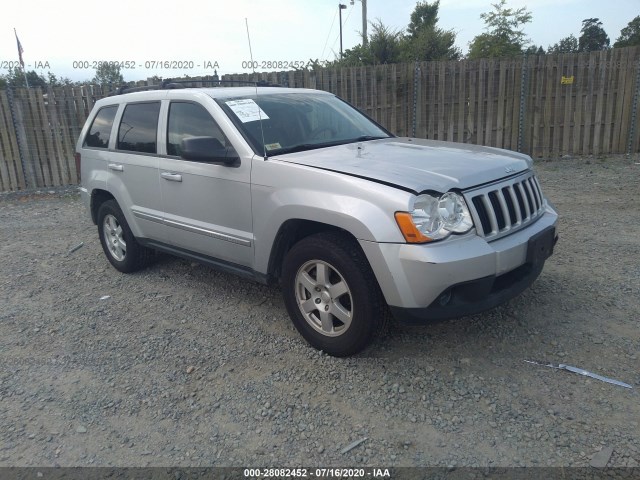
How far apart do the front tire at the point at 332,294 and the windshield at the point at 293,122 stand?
87 cm

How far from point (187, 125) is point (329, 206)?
1770 millimetres

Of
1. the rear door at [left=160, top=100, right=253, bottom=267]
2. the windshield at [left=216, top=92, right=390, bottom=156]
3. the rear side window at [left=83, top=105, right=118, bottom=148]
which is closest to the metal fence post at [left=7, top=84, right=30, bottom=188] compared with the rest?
the rear side window at [left=83, top=105, right=118, bottom=148]

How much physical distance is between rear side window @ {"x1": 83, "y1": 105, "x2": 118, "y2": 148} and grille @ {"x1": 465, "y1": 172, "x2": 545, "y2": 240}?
3.77 m

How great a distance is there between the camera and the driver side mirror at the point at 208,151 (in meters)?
3.65

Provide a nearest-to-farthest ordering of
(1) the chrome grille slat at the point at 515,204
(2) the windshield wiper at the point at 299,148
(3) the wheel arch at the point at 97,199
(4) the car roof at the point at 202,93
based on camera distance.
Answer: (1) the chrome grille slat at the point at 515,204 < (2) the windshield wiper at the point at 299,148 < (4) the car roof at the point at 202,93 < (3) the wheel arch at the point at 97,199

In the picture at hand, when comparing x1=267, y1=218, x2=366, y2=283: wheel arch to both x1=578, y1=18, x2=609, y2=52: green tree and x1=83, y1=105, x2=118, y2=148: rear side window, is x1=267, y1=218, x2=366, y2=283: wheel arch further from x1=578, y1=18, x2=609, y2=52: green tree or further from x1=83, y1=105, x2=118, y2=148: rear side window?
x1=578, y1=18, x2=609, y2=52: green tree

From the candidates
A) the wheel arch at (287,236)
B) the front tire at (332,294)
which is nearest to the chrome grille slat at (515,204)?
the front tire at (332,294)

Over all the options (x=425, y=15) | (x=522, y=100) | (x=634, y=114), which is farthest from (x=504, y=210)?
(x=425, y=15)

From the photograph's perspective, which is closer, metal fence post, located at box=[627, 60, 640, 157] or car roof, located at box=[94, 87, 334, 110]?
car roof, located at box=[94, 87, 334, 110]

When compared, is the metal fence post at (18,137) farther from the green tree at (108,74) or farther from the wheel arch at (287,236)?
the wheel arch at (287,236)

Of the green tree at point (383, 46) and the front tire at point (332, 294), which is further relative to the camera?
the green tree at point (383, 46)

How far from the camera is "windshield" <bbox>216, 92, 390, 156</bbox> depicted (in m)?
3.91

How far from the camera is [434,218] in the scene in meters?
3.01

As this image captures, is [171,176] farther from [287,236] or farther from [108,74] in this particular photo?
[108,74]
